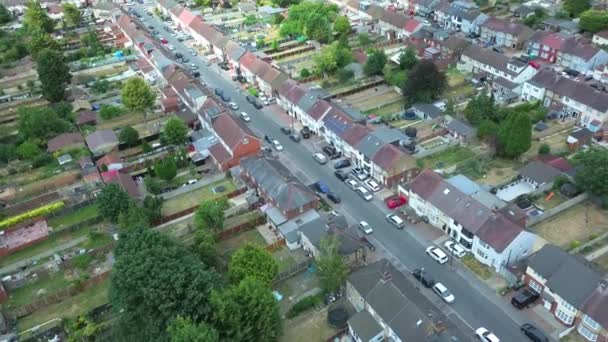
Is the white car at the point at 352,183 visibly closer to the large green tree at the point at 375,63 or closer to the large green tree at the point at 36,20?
the large green tree at the point at 375,63

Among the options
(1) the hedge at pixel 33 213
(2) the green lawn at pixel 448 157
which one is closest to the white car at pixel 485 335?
(2) the green lawn at pixel 448 157

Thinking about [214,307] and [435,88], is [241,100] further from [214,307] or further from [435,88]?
[214,307]

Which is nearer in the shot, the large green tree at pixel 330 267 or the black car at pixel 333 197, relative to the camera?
the large green tree at pixel 330 267

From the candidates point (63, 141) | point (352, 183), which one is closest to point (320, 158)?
point (352, 183)

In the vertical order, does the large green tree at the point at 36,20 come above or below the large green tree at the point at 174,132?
above

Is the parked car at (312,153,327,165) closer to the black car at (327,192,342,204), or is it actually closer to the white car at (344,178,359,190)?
the white car at (344,178,359,190)

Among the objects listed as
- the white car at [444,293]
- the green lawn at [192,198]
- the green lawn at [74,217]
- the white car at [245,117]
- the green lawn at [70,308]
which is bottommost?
the green lawn at [70,308]

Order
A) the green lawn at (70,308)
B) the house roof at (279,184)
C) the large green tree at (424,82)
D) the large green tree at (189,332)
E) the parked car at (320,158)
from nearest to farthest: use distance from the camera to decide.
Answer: the large green tree at (189,332)
the green lawn at (70,308)
the house roof at (279,184)
the parked car at (320,158)
the large green tree at (424,82)
